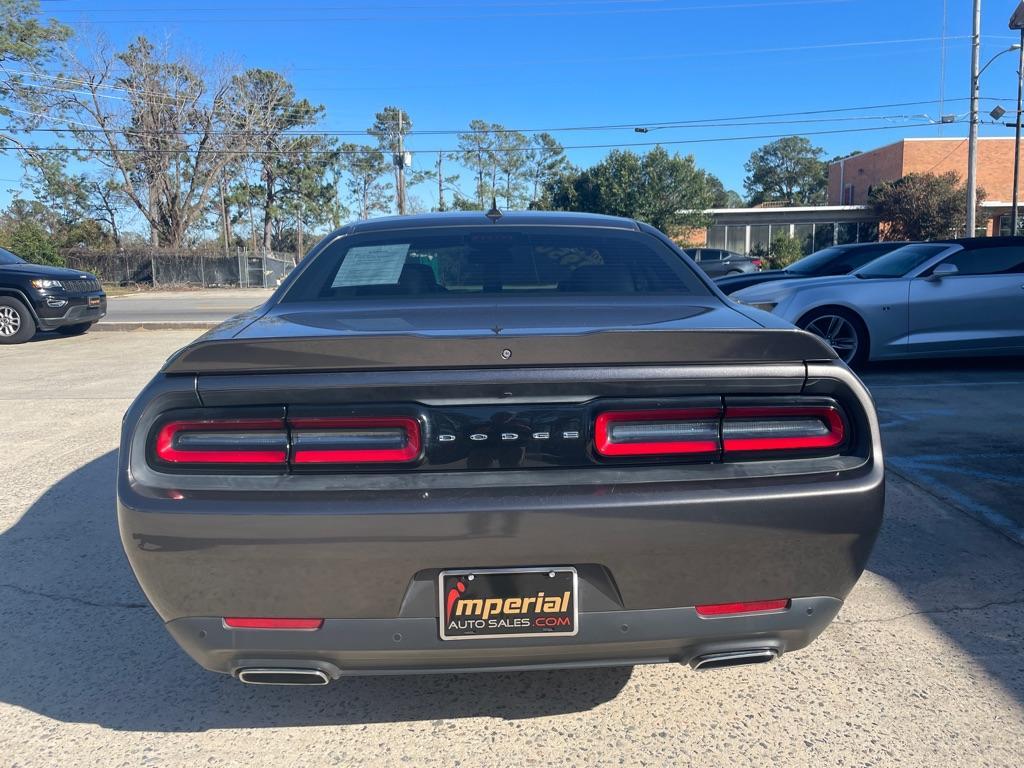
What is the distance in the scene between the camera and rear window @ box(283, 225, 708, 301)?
3080mm

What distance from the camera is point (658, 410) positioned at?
2076 mm

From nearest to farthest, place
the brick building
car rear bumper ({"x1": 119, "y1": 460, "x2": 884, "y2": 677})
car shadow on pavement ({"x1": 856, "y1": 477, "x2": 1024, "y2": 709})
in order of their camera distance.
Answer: car rear bumper ({"x1": 119, "y1": 460, "x2": 884, "y2": 677}) < car shadow on pavement ({"x1": 856, "y1": 477, "x2": 1024, "y2": 709}) < the brick building

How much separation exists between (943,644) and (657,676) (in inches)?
42.1

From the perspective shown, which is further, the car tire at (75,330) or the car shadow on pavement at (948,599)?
the car tire at (75,330)

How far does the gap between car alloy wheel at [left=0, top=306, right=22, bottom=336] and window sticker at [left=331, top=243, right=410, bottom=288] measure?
426 inches

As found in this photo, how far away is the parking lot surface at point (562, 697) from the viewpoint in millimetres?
2336

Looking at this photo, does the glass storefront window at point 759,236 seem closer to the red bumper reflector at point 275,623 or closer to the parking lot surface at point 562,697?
the parking lot surface at point 562,697

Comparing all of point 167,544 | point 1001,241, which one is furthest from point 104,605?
point 1001,241

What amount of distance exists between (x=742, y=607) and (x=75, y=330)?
13946mm

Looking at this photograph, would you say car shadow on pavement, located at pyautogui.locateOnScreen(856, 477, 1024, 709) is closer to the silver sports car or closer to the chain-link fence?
the silver sports car

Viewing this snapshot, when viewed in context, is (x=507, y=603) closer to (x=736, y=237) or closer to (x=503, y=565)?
(x=503, y=565)

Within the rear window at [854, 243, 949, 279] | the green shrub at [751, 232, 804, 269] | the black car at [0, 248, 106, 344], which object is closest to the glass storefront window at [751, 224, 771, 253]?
the green shrub at [751, 232, 804, 269]

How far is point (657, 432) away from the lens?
2.08 m

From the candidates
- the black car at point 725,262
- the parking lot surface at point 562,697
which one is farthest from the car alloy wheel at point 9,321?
the black car at point 725,262
